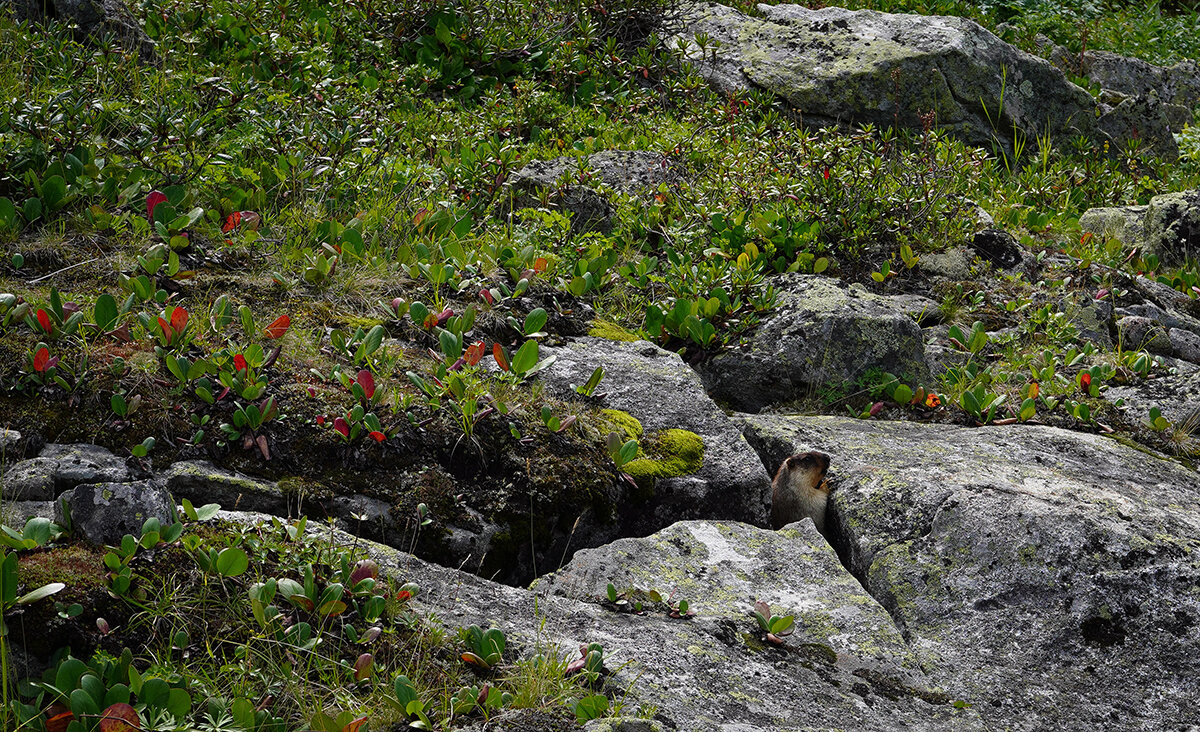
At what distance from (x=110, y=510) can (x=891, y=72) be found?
315 inches

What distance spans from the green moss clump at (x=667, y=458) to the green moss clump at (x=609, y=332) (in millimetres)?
925

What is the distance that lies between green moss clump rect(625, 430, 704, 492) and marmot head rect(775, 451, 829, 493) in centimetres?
42

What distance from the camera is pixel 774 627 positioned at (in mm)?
3418

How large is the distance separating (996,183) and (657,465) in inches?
231

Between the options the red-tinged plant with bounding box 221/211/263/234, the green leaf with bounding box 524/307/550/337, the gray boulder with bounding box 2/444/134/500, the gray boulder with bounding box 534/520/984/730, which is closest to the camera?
the gray boulder with bounding box 534/520/984/730

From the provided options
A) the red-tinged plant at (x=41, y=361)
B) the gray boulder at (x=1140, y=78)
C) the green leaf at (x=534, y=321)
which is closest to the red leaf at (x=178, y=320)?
the red-tinged plant at (x=41, y=361)

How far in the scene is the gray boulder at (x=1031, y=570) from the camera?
340 cm

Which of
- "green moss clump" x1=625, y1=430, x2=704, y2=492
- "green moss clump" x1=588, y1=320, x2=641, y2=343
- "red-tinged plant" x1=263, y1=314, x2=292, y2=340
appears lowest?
"green moss clump" x1=625, y1=430, x2=704, y2=492

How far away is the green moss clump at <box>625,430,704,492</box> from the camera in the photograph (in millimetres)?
4176

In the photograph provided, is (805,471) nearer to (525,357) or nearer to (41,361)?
(525,357)

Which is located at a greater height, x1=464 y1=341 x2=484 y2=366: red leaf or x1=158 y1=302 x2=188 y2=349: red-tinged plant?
x1=158 y1=302 x2=188 y2=349: red-tinged plant

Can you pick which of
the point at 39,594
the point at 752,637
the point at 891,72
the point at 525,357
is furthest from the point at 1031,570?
the point at 891,72

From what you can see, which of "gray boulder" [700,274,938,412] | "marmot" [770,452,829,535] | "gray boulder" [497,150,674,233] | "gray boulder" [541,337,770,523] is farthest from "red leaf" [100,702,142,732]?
"gray boulder" [497,150,674,233]

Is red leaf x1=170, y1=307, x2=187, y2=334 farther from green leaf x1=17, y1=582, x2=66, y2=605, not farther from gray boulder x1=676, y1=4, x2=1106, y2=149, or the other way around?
gray boulder x1=676, y1=4, x2=1106, y2=149
